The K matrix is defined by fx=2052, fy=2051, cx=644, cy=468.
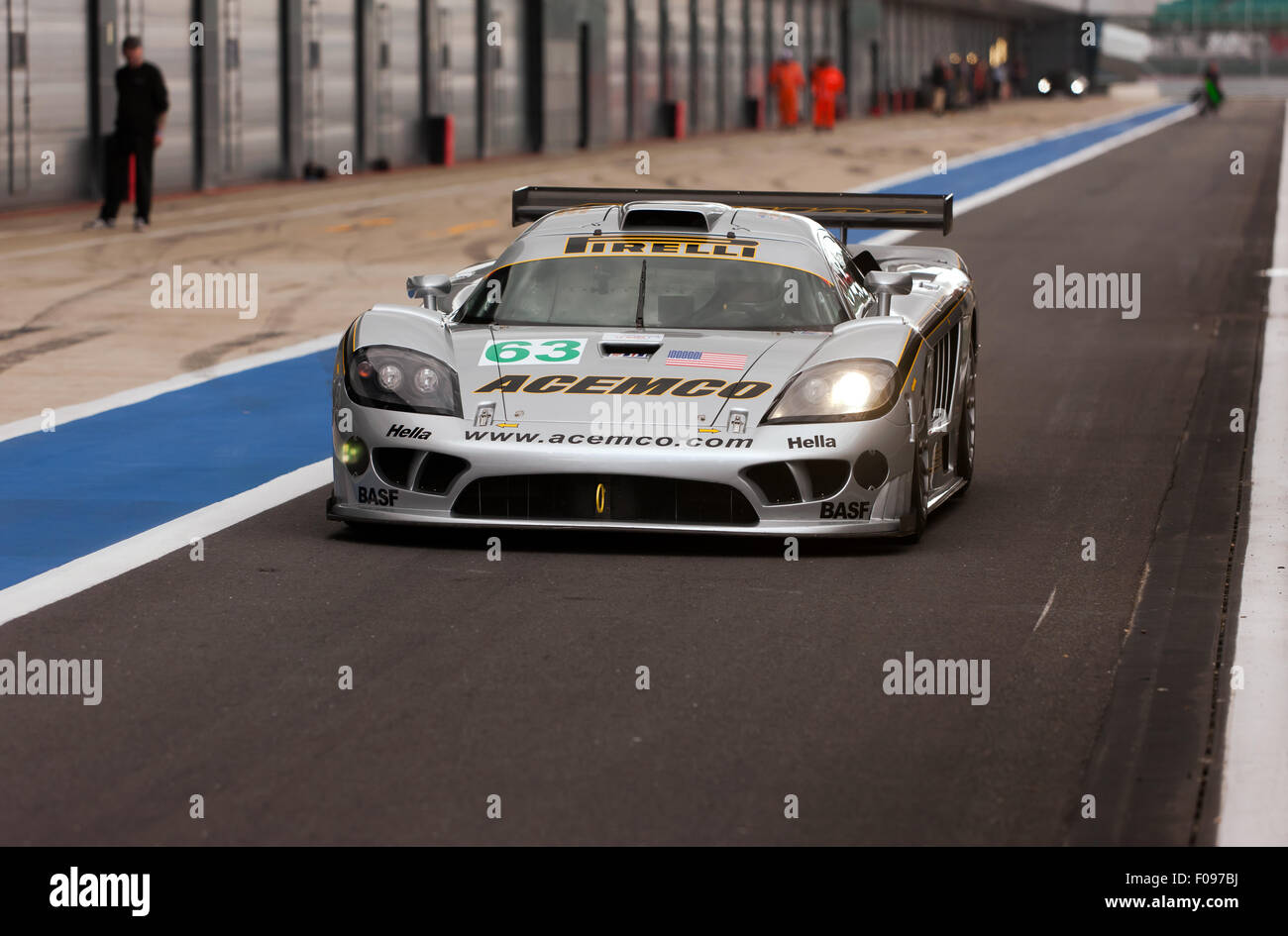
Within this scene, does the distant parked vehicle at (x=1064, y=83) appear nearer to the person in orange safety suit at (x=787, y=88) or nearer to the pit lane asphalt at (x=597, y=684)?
the person in orange safety suit at (x=787, y=88)

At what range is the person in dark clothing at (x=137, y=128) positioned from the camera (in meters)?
21.2

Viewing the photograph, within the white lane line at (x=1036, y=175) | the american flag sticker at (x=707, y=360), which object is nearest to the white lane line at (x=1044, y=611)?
the american flag sticker at (x=707, y=360)

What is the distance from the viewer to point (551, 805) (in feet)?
14.8

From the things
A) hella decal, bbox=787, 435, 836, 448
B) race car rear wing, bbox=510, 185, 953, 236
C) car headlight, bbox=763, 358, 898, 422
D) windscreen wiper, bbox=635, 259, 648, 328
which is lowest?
hella decal, bbox=787, 435, 836, 448

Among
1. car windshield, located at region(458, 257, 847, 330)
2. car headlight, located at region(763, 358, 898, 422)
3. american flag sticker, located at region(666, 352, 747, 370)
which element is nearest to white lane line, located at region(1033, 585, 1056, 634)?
car headlight, located at region(763, 358, 898, 422)

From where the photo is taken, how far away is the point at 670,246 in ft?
26.3

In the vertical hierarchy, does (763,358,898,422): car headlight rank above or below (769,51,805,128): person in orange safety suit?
below

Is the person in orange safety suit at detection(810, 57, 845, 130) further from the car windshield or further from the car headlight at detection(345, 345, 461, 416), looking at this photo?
the car headlight at detection(345, 345, 461, 416)

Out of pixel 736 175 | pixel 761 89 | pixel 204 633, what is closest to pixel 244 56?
pixel 736 175

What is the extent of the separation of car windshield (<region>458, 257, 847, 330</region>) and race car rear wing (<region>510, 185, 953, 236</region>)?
1224 millimetres

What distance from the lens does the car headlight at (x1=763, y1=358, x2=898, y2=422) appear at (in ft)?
23.1

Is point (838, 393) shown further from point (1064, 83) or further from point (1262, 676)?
point (1064, 83)
